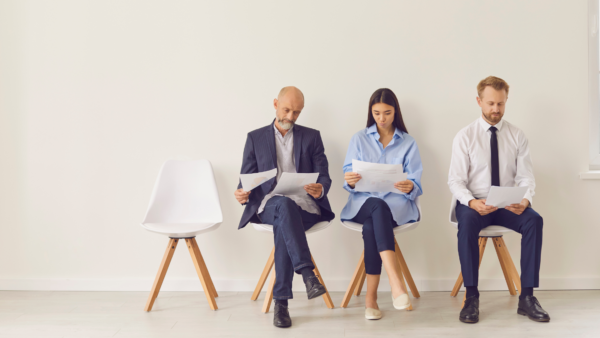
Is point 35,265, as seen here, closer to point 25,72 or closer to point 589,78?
point 25,72

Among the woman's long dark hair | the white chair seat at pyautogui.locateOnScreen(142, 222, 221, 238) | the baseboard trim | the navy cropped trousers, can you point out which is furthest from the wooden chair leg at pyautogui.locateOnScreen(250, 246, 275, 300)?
the woman's long dark hair

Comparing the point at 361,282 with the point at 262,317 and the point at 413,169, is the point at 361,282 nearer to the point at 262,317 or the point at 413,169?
the point at 262,317

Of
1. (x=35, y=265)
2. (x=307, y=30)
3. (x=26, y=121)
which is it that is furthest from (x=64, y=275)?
(x=307, y=30)

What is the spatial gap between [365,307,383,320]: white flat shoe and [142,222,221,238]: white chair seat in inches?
38.7

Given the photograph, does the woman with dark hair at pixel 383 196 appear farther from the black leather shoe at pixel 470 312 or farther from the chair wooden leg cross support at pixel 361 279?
the black leather shoe at pixel 470 312

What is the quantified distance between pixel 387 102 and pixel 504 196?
2.66ft

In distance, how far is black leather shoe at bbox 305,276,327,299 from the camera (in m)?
1.92

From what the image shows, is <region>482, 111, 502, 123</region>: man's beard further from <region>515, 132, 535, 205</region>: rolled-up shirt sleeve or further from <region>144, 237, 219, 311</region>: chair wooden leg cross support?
<region>144, 237, 219, 311</region>: chair wooden leg cross support

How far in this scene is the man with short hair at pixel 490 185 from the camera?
212 centimetres

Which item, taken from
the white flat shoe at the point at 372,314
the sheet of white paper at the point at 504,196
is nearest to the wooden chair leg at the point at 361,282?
the white flat shoe at the point at 372,314

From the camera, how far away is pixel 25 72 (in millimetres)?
2867

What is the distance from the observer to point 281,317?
2.09m

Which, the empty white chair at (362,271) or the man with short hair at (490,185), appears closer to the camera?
the man with short hair at (490,185)

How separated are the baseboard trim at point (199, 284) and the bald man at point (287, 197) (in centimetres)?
62
